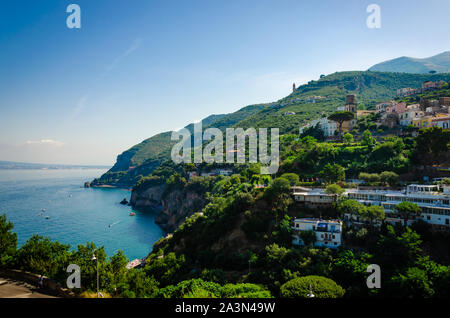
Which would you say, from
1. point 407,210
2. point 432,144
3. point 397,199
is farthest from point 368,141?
point 407,210

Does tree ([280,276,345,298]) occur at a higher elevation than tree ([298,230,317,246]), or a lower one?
lower

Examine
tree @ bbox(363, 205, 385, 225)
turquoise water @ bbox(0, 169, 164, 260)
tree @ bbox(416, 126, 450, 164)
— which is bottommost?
turquoise water @ bbox(0, 169, 164, 260)

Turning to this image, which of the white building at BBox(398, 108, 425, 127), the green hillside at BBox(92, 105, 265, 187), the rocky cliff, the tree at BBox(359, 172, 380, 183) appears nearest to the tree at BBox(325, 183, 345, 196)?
the tree at BBox(359, 172, 380, 183)

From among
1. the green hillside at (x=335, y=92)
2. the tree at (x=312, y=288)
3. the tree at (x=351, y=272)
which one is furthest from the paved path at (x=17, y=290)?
the green hillside at (x=335, y=92)

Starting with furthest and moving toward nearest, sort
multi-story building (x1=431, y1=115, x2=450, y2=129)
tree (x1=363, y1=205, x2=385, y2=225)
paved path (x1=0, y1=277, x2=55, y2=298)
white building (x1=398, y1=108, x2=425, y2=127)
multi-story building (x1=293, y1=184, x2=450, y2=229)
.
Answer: white building (x1=398, y1=108, x2=425, y2=127), multi-story building (x1=431, y1=115, x2=450, y2=129), tree (x1=363, y1=205, x2=385, y2=225), multi-story building (x1=293, y1=184, x2=450, y2=229), paved path (x1=0, y1=277, x2=55, y2=298)

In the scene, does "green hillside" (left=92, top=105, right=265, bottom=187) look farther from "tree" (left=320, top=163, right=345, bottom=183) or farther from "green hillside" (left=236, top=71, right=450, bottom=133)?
"tree" (left=320, top=163, right=345, bottom=183)

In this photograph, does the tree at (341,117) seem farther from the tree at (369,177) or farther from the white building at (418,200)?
the white building at (418,200)

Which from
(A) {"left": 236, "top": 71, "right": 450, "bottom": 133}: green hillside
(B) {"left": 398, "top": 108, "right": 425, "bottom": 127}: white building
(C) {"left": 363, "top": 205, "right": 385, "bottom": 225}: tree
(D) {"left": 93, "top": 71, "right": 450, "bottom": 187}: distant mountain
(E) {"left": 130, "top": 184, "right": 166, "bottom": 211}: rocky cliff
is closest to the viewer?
(C) {"left": 363, "top": 205, "right": 385, "bottom": 225}: tree

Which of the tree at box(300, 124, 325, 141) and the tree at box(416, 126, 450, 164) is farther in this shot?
the tree at box(300, 124, 325, 141)
